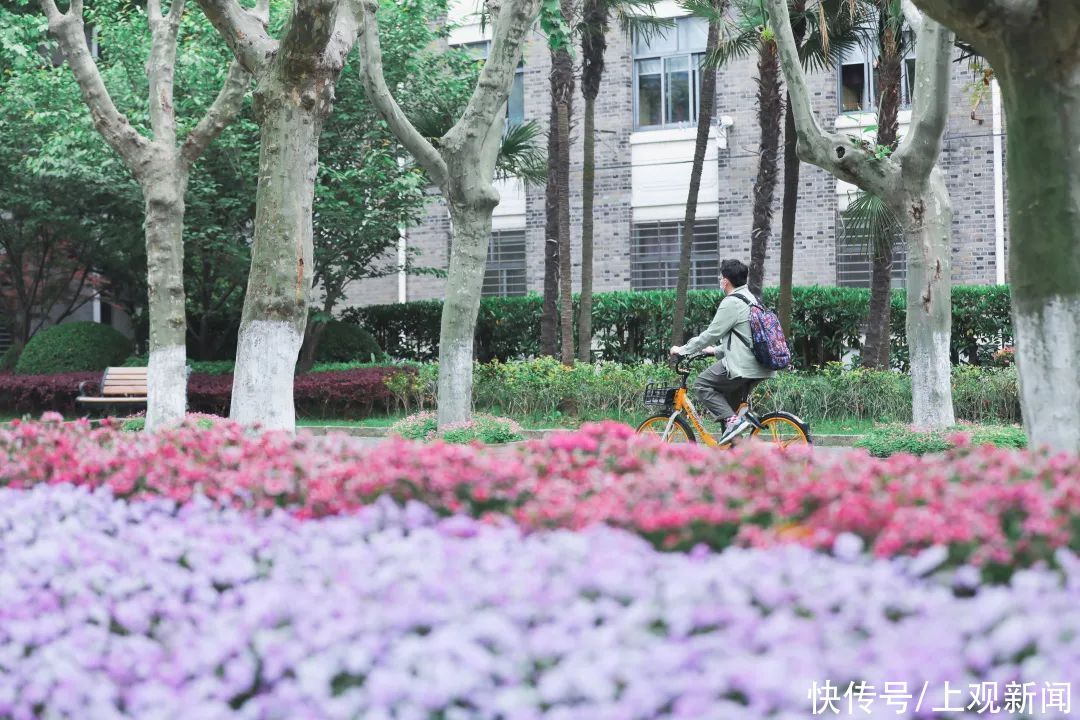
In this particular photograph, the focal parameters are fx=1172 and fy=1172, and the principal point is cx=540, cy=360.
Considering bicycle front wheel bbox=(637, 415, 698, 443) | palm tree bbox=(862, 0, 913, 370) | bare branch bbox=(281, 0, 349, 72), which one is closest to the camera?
bare branch bbox=(281, 0, 349, 72)

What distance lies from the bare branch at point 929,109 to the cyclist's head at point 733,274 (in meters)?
2.52

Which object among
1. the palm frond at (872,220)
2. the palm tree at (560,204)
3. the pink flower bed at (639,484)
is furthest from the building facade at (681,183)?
the pink flower bed at (639,484)

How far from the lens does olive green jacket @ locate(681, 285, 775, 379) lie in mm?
9938

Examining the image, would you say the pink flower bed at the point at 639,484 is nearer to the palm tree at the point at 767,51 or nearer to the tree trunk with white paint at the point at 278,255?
the tree trunk with white paint at the point at 278,255

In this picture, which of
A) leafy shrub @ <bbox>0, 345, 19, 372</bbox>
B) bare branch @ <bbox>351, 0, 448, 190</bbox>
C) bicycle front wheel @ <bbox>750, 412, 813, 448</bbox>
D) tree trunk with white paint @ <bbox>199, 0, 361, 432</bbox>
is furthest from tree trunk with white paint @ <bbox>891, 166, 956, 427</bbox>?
leafy shrub @ <bbox>0, 345, 19, 372</bbox>

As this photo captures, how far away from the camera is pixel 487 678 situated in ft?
8.29

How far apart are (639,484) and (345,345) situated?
58.9 feet

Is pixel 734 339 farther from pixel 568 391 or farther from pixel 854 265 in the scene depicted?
pixel 854 265

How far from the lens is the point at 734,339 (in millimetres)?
10062

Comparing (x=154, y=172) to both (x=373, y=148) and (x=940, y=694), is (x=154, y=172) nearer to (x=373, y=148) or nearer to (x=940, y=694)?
(x=373, y=148)

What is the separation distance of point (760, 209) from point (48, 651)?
1526 centimetres

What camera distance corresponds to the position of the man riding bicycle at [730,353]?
392 inches

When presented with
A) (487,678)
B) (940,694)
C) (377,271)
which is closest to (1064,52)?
(940,694)

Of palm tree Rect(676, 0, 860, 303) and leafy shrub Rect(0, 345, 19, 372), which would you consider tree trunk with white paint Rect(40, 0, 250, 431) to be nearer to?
palm tree Rect(676, 0, 860, 303)
